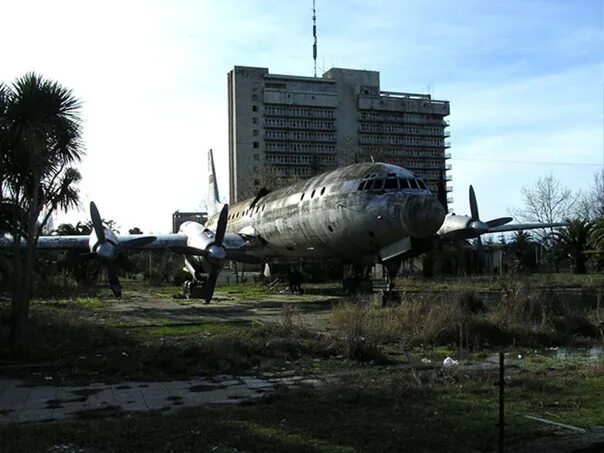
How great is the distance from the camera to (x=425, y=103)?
5812 inches

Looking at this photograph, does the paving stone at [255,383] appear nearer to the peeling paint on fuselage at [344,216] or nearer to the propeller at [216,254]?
the peeling paint on fuselage at [344,216]

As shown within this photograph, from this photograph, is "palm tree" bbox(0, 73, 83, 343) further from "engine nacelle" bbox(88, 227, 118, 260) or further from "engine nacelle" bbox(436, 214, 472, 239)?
"engine nacelle" bbox(436, 214, 472, 239)

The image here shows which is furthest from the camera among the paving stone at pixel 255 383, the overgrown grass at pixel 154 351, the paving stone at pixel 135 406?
the overgrown grass at pixel 154 351

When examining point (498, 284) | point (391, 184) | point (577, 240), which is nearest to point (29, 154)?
point (391, 184)

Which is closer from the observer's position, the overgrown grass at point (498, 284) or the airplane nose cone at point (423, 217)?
the airplane nose cone at point (423, 217)

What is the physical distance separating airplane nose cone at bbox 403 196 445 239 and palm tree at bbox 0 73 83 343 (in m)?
9.49

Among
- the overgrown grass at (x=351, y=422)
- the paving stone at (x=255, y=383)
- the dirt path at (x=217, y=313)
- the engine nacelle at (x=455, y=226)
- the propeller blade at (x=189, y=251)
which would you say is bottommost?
the paving stone at (x=255, y=383)

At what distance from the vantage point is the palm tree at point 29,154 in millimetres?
12578

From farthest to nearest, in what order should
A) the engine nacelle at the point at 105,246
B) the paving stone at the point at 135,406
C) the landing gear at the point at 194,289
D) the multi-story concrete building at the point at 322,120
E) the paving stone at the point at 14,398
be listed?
the multi-story concrete building at the point at 322,120 < the landing gear at the point at 194,289 < the engine nacelle at the point at 105,246 < the paving stone at the point at 14,398 < the paving stone at the point at 135,406

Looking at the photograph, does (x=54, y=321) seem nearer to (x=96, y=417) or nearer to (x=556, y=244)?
(x=96, y=417)

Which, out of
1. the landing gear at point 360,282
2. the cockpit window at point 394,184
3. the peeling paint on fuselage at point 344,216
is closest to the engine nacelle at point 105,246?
the peeling paint on fuselage at point 344,216

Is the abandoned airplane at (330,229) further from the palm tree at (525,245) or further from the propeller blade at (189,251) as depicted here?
the palm tree at (525,245)

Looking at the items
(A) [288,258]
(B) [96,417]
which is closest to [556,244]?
(A) [288,258]

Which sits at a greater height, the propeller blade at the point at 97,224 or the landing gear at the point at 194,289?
the propeller blade at the point at 97,224
